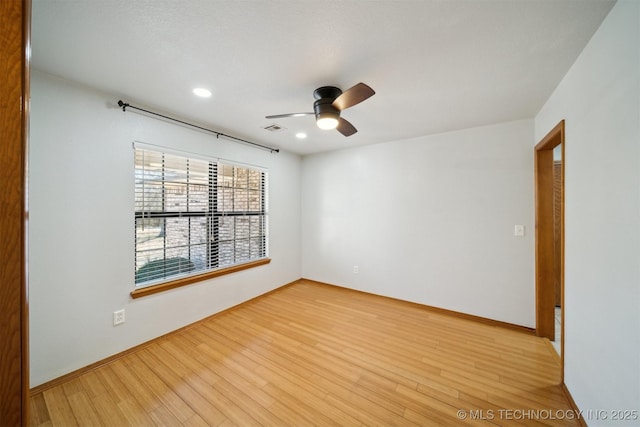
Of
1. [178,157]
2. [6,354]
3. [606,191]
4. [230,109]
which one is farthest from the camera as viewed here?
[178,157]

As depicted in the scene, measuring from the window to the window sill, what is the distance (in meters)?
0.06

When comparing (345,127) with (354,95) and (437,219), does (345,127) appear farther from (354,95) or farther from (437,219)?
(437,219)

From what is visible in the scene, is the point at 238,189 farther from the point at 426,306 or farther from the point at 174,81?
the point at 426,306

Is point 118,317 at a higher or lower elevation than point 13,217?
lower

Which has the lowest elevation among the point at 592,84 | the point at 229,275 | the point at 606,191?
the point at 229,275

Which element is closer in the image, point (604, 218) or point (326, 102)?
point (604, 218)

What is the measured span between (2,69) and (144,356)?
2.56m

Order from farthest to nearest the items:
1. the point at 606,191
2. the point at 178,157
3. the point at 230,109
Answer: the point at 178,157, the point at 230,109, the point at 606,191

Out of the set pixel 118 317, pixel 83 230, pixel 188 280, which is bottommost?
pixel 118 317

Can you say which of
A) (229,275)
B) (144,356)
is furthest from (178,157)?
(144,356)

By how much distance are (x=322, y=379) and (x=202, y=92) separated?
2674mm

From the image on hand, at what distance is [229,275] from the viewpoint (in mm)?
3139

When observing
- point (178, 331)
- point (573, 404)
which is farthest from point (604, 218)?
point (178, 331)

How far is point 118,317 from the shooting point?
2.14 metres
